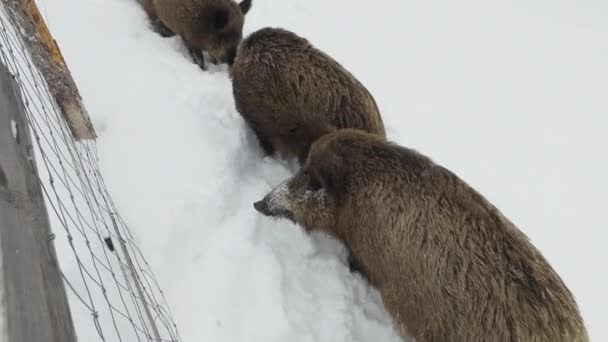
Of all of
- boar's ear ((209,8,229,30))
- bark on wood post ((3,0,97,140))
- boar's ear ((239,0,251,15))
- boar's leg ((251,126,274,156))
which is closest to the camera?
bark on wood post ((3,0,97,140))

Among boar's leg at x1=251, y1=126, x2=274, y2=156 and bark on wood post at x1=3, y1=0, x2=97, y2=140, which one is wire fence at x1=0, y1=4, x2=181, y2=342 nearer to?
bark on wood post at x1=3, y1=0, x2=97, y2=140

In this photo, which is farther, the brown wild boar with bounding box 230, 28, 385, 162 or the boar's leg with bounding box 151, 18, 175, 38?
the boar's leg with bounding box 151, 18, 175, 38

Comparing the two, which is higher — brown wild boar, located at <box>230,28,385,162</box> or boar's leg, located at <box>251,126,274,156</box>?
brown wild boar, located at <box>230,28,385,162</box>

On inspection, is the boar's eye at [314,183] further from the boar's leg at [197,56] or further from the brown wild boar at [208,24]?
the boar's leg at [197,56]

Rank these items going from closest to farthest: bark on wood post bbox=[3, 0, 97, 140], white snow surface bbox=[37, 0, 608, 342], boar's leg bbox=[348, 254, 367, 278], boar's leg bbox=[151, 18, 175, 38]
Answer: white snow surface bbox=[37, 0, 608, 342], boar's leg bbox=[348, 254, 367, 278], bark on wood post bbox=[3, 0, 97, 140], boar's leg bbox=[151, 18, 175, 38]

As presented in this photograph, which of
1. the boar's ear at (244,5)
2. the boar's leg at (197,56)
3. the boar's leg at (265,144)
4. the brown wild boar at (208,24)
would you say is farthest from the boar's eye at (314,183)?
the boar's ear at (244,5)

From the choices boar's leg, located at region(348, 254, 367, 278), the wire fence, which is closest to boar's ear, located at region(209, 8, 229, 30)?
the wire fence

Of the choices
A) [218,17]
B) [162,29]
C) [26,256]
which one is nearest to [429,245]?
[26,256]

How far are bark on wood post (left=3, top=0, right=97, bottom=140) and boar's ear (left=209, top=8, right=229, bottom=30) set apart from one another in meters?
1.80

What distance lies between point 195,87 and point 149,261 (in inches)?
87.8

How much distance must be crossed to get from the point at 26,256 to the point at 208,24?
462 cm

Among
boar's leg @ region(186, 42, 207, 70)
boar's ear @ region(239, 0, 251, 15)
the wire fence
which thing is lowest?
the wire fence

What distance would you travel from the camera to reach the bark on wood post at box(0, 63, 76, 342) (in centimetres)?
108

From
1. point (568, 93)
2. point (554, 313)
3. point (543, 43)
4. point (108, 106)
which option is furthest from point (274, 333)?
point (543, 43)
